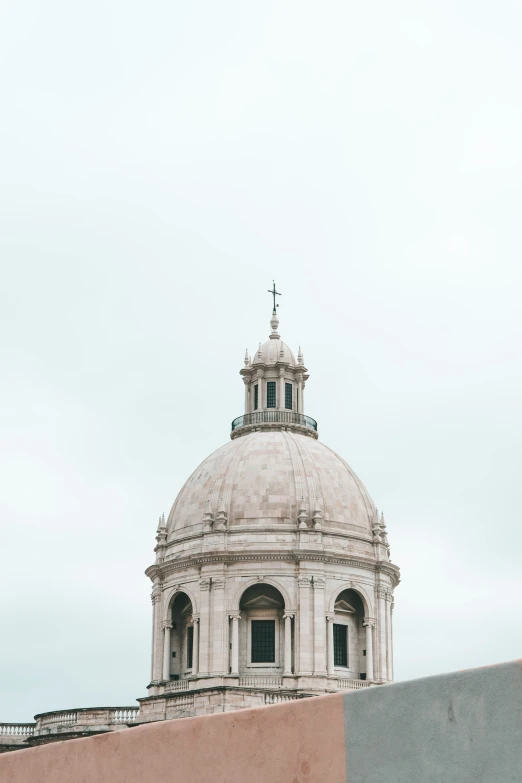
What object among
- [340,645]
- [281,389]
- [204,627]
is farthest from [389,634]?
[281,389]

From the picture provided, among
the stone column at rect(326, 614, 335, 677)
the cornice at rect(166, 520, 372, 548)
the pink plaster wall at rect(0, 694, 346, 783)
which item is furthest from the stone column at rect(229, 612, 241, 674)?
the pink plaster wall at rect(0, 694, 346, 783)

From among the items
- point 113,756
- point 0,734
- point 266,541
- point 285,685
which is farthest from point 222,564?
point 113,756

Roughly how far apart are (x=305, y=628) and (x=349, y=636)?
3363 mm

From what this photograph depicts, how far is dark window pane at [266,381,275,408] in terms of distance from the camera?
63250 mm

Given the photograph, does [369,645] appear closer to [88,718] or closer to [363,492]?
[363,492]

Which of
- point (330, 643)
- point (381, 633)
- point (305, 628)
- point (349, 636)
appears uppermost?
point (381, 633)

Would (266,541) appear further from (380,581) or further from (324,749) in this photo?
(324,749)

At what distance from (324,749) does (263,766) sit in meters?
0.70

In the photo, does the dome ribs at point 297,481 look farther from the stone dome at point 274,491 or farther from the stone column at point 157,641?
the stone column at point 157,641

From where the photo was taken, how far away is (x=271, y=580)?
5512 centimetres

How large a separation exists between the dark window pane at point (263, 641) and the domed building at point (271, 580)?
0.15ft

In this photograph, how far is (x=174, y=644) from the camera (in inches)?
2290

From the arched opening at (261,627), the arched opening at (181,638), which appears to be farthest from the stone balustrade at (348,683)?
the arched opening at (181,638)

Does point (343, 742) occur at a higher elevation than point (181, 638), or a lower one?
lower
